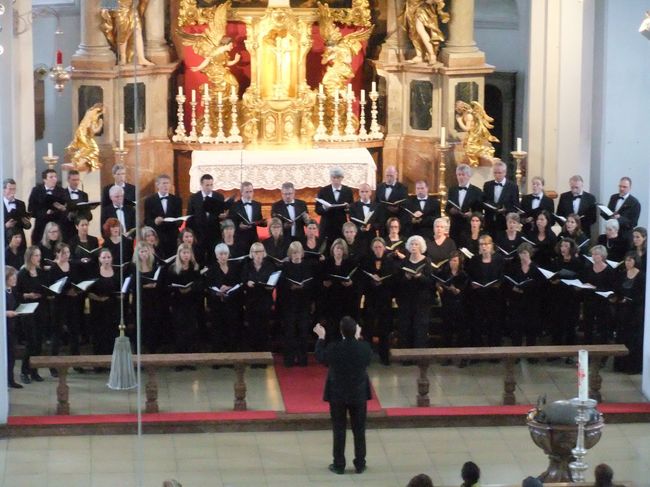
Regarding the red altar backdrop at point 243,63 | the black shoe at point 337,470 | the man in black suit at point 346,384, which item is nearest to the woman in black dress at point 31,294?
the man in black suit at point 346,384

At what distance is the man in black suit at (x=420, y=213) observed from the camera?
15.2 m

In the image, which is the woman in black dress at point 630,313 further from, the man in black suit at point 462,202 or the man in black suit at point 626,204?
the man in black suit at point 462,202

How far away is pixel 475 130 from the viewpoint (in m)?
18.6

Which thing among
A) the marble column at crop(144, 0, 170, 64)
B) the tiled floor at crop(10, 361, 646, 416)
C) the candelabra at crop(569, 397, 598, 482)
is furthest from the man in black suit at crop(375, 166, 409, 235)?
the candelabra at crop(569, 397, 598, 482)

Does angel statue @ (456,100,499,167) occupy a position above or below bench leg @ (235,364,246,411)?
above

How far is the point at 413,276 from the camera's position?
13578 millimetres

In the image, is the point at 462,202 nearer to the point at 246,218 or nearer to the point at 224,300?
the point at 246,218

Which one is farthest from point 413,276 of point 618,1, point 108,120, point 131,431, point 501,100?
point 501,100

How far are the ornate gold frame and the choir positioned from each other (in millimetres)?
4543

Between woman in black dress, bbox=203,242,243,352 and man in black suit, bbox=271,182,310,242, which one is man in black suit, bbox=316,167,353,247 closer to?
man in black suit, bbox=271,182,310,242

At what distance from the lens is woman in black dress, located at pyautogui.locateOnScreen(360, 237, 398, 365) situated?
45.1 ft

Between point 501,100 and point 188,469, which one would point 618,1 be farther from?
point 188,469

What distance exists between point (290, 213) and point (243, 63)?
483 cm

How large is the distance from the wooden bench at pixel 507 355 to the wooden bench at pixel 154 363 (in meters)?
1.15
